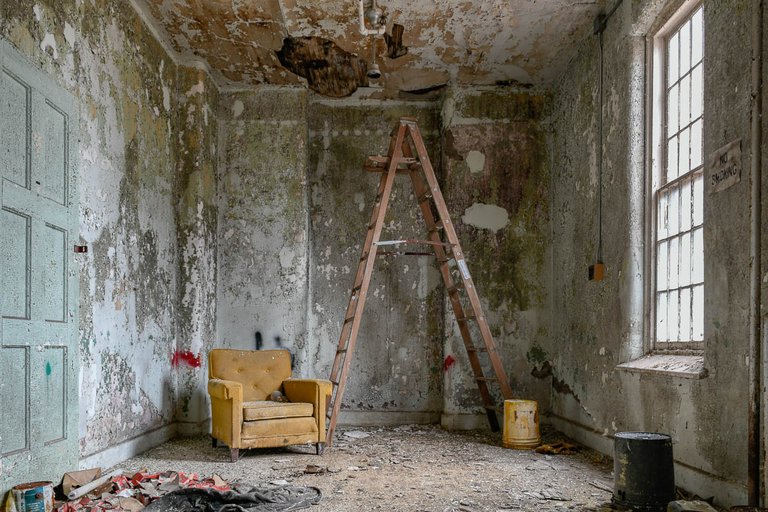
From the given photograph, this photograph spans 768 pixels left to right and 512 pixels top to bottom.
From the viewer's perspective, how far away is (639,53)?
4594 millimetres

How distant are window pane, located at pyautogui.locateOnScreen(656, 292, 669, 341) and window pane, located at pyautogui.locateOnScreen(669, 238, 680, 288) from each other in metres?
0.13

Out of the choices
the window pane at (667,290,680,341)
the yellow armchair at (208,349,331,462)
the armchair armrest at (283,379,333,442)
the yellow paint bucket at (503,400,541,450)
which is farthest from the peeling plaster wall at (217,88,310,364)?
the window pane at (667,290,680,341)

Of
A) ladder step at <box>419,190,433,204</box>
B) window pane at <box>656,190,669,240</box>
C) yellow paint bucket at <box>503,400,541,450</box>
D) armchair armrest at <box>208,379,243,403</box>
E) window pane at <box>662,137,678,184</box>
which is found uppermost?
window pane at <box>662,137,678,184</box>

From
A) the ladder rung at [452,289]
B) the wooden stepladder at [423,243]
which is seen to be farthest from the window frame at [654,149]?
the ladder rung at [452,289]

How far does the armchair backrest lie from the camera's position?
530 cm

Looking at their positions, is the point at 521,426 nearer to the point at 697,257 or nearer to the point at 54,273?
the point at 697,257

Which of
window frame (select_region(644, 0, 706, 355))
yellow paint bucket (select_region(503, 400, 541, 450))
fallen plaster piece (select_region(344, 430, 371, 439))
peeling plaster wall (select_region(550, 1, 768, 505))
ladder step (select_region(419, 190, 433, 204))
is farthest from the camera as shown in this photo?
ladder step (select_region(419, 190, 433, 204))

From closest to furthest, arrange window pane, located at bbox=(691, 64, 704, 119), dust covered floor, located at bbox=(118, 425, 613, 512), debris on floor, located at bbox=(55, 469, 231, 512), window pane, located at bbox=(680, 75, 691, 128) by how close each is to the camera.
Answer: debris on floor, located at bbox=(55, 469, 231, 512)
dust covered floor, located at bbox=(118, 425, 613, 512)
window pane, located at bbox=(691, 64, 704, 119)
window pane, located at bbox=(680, 75, 691, 128)

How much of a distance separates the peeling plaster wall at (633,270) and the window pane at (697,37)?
1.00 ft

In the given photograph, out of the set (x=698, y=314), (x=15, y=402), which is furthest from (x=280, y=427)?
(x=698, y=314)

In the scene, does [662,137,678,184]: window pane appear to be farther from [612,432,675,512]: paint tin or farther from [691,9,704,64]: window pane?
[612,432,675,512]: paint tin

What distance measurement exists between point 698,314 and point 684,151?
1.05 metres

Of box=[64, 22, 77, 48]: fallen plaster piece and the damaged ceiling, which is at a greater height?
the damaged ceiling

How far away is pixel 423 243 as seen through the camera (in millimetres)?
5855
